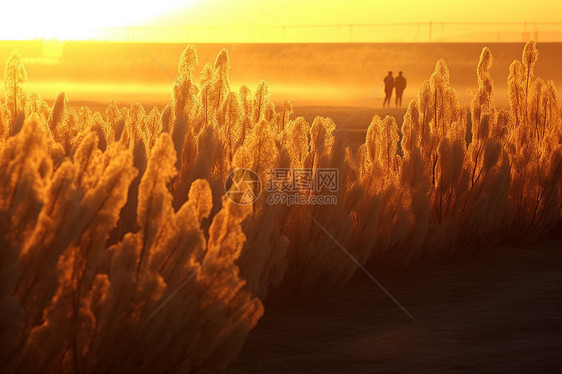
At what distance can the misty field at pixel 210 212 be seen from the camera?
2.45m

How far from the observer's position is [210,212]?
3.70 m

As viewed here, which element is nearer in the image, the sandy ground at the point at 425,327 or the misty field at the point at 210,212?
the misty field at the point at 210,212

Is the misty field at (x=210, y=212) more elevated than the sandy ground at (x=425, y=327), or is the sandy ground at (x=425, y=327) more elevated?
the misty field at (x=210, y=212)

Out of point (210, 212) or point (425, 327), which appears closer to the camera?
point (425, 327)

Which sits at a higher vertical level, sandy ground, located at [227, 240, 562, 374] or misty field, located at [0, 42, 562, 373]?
misty field, located at [0, 42, 562, 373]

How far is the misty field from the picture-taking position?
96.3 inches

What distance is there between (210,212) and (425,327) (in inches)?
37.5

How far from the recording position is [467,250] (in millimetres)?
5078

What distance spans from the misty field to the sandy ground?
15cm

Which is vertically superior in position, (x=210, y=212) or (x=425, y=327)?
(x=210, y=212)

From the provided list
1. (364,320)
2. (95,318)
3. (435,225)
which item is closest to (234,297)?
(95,318)

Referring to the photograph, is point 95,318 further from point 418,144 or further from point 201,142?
point 418,144

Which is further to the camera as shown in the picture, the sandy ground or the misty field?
the sandy ground

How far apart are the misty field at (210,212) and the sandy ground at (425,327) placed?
15cm
